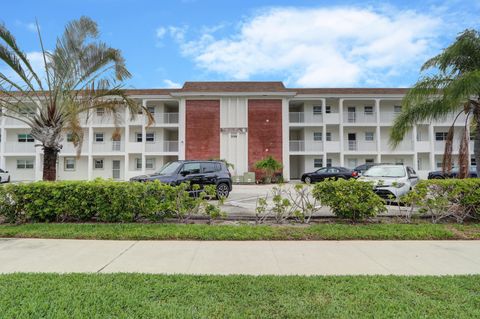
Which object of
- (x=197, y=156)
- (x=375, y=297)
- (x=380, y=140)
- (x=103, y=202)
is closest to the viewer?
(x=375, y=297)

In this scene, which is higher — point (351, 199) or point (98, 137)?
point (98, 137)

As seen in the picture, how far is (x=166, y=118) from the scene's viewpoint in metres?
26.9

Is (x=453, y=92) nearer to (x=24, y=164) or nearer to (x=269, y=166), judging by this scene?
(x=269, y=166)

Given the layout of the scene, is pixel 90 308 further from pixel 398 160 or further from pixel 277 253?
pixel 398 160

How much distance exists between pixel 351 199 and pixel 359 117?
22878 mm

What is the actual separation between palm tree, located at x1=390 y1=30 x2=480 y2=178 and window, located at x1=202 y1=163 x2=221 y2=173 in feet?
26.6

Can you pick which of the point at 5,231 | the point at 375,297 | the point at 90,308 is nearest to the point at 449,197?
the point at 375,297

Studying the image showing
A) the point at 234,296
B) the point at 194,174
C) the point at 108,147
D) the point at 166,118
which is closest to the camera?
the point at 234,296

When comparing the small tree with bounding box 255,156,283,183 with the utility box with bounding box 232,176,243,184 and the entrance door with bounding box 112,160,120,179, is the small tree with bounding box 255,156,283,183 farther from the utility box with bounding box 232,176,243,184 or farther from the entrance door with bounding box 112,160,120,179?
the entrance door with bounding box 112,160,120,179

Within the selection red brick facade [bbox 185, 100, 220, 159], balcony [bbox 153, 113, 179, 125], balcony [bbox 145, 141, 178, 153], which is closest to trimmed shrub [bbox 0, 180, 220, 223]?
red brick facade [bbox 185, 100, 220, 159]

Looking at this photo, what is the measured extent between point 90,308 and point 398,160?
31.0 m

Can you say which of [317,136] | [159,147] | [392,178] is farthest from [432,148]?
[159,147]

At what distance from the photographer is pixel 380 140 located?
90.3 ft

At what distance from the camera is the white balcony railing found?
2659cm
